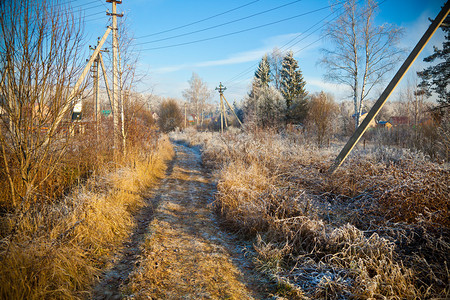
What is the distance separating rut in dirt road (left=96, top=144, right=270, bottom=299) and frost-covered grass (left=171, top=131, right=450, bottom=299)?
35 centimetres

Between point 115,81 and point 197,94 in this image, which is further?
point 197,94

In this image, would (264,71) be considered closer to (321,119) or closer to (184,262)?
(321,119)

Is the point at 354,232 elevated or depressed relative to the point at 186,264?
elevated

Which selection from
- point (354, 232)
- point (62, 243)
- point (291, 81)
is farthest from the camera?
point (291, 81)

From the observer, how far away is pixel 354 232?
3.07 meters

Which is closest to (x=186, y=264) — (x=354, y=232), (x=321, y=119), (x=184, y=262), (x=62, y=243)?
(x=184, y=262)

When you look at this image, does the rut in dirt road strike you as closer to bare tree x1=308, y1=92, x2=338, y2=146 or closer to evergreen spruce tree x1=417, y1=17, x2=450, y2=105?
bare tree x1=308, y1=92, x2=338, y2=146

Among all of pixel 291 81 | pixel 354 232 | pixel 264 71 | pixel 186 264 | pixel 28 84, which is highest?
pixel 264 71

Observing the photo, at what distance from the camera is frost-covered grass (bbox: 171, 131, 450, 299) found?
2.41 metres

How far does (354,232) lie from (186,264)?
2.38 meters

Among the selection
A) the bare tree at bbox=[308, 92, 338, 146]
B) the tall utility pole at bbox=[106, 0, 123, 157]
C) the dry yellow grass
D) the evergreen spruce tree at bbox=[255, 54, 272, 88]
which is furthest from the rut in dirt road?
the evergreen spruce tree at bbox=[255, 54, 272, 88]

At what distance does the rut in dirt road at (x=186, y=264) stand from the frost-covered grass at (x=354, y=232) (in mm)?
353

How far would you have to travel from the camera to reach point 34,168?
3373 millimetres

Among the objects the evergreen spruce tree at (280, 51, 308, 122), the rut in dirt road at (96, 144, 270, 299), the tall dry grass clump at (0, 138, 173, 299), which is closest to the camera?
the tall dry grass clump at (0, 138, 173, 299)
